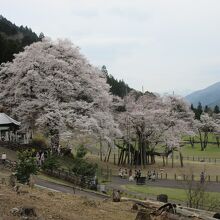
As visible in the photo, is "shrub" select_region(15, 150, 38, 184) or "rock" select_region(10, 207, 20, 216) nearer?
"rock" select_region(10, 207, 20, 216)

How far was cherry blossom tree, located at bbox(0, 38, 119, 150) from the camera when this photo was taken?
43.3m

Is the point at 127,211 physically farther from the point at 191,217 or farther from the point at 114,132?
the point at 114,132

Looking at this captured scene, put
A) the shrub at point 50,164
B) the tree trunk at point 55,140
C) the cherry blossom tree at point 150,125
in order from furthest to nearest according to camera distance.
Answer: the cherry blossom tree at point 150,125 < the tree trunk at point 55,140 < the shrub at point 50,164

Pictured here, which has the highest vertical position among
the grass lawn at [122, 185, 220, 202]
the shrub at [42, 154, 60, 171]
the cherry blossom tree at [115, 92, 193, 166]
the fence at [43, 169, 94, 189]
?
the cherry blossom tree at [115, 92, 193, 166]

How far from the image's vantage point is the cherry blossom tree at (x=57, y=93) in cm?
4331

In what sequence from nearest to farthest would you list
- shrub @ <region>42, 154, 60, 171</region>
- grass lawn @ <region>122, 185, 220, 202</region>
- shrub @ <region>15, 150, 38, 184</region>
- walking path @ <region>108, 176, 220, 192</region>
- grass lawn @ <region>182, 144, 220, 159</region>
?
shrub @ <region>15, 150, 38, 184</region>
grass lawn @ <region>122, 185, 220, 202</region>
shrub @ <region>42, 154, 60, 171</region>
walking path @ <region>108, 176, 220, 192</region>
grass lawn @ <region>182, 144, 220, 159</region>

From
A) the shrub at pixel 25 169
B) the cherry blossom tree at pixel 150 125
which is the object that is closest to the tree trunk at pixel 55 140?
the cherry blossom tree at pixel 150 125

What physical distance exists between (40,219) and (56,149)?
3301 centimetres

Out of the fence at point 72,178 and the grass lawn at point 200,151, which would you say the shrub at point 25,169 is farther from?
the grass lawn at point 200,151

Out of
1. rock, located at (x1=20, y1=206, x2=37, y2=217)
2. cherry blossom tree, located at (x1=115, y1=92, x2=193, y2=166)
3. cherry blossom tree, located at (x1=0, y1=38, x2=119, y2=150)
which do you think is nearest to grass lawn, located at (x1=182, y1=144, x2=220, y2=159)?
cherry blossom tree, located at (x1=115, y1=92, x2=193, y2=166)

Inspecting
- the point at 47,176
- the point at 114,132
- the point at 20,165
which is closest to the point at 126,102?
the point at 114,132

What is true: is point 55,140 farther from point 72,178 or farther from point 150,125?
point 150,125

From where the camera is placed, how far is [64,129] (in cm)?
4309

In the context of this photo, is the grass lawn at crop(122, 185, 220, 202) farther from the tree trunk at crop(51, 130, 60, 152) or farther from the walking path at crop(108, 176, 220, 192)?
the tree trunk at crop(51, 130, 60, 152)
